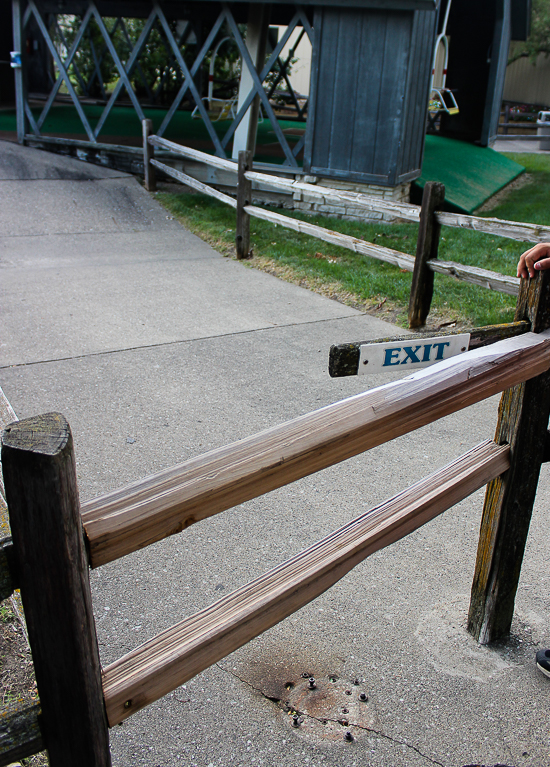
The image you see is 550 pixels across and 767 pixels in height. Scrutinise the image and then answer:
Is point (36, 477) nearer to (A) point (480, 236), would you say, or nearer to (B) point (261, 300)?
(B) point (261, 300)

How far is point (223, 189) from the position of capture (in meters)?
11.3

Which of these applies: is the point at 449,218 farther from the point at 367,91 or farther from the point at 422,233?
the point at 367,91

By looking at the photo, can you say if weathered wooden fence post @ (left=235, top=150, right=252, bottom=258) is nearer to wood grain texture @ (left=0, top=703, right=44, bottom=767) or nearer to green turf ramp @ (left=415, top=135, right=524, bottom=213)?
green turf ramp @ (left=415, top=135, right=524, bottom=213)

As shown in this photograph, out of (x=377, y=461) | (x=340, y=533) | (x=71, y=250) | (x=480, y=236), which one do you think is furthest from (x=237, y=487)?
(x=480, y=236)

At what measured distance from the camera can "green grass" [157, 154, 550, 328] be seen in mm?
6551

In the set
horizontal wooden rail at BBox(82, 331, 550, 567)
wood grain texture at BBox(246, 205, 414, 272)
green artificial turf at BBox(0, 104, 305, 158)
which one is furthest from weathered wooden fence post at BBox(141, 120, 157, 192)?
horizontal wooden rail at BBox(82, 331, 550, 567)

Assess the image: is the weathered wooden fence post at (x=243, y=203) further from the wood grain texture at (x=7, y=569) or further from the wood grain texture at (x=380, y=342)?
the wood grain texture at (x=7, y=569)

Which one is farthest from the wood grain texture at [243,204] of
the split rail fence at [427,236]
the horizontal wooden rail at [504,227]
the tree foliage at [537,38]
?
the tree foliage at [537,38]

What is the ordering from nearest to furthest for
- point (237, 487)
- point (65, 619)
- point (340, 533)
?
1. point (65, 619)
2. point (237, 487)
3. point (340, 533)

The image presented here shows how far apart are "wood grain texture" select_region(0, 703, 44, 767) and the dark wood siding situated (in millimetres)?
9545

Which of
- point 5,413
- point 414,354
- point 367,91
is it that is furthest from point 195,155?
point 414,354

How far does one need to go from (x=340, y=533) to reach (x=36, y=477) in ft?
3.63

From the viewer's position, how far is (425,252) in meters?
6.08

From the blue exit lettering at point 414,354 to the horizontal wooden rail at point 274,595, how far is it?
49 cm
